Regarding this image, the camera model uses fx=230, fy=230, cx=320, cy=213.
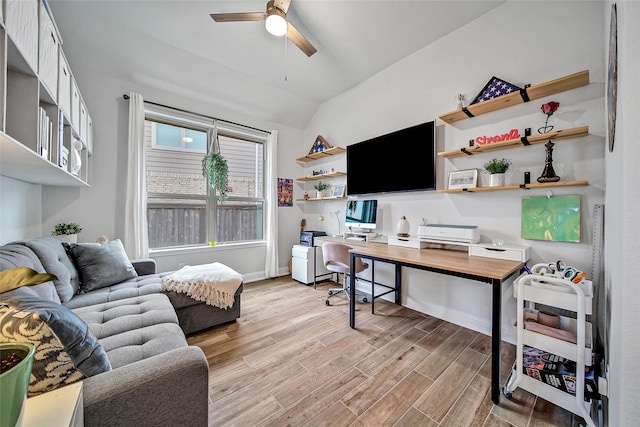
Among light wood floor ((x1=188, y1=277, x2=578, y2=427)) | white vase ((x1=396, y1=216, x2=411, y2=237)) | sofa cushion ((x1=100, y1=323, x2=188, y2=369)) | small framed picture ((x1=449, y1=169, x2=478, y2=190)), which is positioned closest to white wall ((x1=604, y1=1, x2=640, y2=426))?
light wood floor ((x1=188, y1=277, x2=578, y2=427))

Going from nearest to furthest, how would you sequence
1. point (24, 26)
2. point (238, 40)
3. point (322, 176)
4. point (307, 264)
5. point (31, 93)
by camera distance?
point (24, 26) → point (31, 93) → point (238, 40) → point (307, 264) → point (322, 176)

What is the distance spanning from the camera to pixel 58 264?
1.63 meters

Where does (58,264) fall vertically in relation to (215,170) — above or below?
below

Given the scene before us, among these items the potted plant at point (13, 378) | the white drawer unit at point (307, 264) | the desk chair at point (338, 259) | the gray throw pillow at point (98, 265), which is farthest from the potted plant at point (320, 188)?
the potted plant at point (13, 378)

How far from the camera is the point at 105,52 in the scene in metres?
2.50

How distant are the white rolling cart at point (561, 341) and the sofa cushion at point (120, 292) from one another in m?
2.68

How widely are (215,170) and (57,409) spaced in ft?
10.1

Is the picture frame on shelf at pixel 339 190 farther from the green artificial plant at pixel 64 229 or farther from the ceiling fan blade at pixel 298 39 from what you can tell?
the green artificial plant at pixel 64 229

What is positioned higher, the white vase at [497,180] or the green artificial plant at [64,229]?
the white vase at [497,180]

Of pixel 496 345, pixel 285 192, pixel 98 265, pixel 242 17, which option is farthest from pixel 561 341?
pixel 285 192

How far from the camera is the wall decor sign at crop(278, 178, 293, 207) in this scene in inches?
160

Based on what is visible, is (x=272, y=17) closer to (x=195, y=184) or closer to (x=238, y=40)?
(x=238, y=40)

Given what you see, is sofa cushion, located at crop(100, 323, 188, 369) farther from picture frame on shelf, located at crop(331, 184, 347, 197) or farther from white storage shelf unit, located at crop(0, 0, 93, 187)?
picture frame on shelf, located at crop(331, 184, 347, 197)

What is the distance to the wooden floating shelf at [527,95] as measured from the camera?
1699mm
